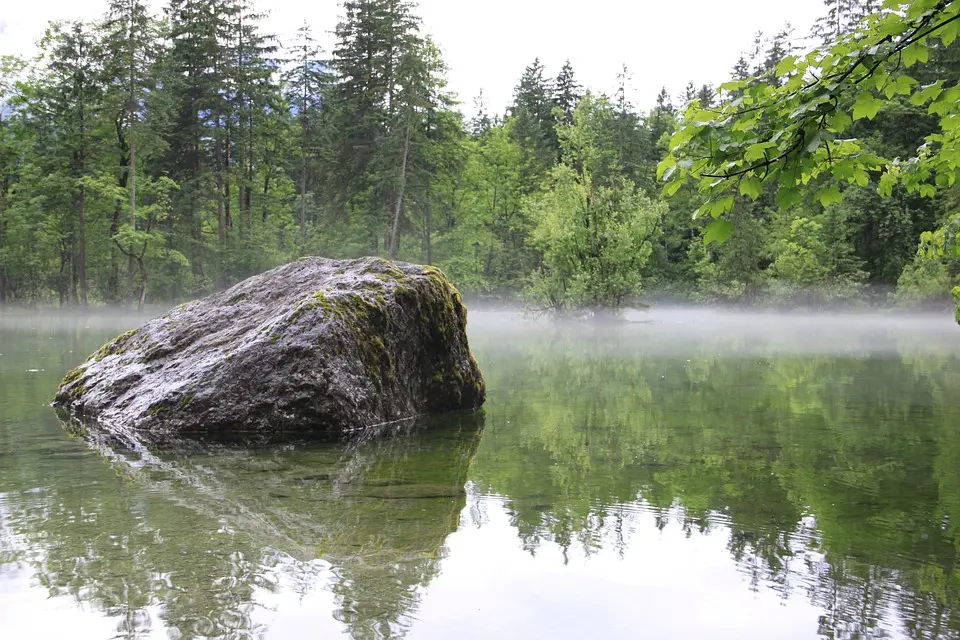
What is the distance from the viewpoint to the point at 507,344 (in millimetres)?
19438

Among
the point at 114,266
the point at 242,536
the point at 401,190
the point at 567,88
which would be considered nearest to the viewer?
the point at 242,536

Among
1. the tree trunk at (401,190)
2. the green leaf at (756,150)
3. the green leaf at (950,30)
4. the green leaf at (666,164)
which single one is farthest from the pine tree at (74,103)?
the green leaf at (950,30)

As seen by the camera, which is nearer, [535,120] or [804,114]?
[804,114]

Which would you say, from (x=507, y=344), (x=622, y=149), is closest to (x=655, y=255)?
(x=622, y=149)

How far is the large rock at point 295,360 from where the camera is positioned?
272 inches

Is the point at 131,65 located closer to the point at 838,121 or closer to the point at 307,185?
the point at 307,185

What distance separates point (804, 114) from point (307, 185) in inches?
1723

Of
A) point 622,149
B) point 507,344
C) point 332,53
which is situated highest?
point 332,53

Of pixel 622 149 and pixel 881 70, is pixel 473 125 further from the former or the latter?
pixel 881 70

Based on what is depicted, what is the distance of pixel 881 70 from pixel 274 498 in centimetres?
415

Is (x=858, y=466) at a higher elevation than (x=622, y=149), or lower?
lower

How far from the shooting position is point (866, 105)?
303cm

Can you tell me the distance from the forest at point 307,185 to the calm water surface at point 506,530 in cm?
2117

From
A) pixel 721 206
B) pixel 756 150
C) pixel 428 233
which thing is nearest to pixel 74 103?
pixel 428 233
